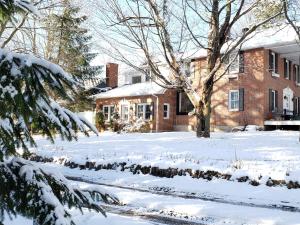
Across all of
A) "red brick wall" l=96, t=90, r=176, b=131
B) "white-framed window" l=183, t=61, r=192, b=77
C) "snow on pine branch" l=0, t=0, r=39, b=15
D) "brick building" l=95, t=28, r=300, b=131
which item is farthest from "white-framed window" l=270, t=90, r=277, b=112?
"snow on pine branch" l=0, t=0, r=39, b=15

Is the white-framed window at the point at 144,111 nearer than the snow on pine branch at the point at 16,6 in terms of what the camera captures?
No

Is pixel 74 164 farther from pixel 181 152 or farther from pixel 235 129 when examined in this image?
pixel 235 129

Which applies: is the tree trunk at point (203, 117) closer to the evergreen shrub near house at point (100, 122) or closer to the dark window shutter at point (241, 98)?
the dark window shutter at point (241, 98)

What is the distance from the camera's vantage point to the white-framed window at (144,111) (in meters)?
36.7

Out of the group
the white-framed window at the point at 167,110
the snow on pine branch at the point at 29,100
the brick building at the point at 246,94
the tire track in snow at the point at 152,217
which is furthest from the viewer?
the white-framed window at the point at 167,110

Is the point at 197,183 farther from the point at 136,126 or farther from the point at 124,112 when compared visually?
the point at 124,112

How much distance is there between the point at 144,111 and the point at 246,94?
9.54 meters

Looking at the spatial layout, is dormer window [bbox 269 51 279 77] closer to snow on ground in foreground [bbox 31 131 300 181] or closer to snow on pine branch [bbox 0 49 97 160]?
snow on ground in foreground [bbox 31 131 300 181]

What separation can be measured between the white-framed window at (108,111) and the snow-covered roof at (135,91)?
1.10 m

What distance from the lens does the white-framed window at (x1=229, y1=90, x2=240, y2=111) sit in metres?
31.8

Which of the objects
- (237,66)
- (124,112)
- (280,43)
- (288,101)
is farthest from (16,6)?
(124,112)

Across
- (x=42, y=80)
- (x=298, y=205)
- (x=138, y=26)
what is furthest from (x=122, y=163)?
(x=42, y=80)

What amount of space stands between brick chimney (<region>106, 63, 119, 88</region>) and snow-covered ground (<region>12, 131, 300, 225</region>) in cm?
2749

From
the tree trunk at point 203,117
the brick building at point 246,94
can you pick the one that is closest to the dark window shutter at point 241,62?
the brick building at point 246,94
